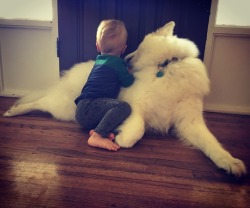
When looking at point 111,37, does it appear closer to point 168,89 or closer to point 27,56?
point 168,89

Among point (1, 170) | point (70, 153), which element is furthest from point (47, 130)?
point (1, 170)

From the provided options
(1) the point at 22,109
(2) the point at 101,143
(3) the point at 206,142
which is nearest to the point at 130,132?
(2) the point at 101,143

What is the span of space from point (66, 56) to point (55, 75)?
0.23 m

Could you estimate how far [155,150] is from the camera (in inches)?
66.7

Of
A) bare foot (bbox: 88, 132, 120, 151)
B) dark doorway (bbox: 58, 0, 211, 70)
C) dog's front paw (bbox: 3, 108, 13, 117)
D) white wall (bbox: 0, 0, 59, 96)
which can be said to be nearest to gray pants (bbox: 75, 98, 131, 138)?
bare foot (bbox: 88, 132, 120, 151)

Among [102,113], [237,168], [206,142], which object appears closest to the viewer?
[237,168]

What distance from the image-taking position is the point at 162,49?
1.82 m

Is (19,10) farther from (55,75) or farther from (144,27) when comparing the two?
(144,27)

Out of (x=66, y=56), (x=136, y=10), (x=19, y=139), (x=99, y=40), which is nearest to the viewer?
(x=19, y=139)

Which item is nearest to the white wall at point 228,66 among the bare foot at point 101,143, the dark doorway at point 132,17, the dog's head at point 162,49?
the dark doorway at point 132,17

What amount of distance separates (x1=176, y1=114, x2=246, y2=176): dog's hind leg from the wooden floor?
0.05 meters

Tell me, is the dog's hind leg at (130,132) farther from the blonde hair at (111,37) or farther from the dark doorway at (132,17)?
the dark doorway at (132,17)

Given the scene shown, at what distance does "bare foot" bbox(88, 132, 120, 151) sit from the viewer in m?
1.64

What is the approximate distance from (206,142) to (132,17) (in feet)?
4.06
